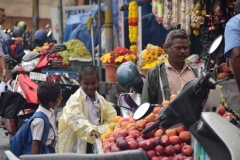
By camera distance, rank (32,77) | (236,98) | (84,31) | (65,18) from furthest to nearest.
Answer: (65,18) < (84,31) < (32,77) < (236,98)

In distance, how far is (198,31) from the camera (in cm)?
963

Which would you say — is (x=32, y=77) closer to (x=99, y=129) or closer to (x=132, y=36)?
(x=132, y=36)

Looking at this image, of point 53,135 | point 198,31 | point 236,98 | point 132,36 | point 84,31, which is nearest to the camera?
point 53,135

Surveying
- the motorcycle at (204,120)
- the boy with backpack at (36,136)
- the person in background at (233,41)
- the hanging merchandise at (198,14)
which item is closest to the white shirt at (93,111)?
the boy with backpack at (36,136)

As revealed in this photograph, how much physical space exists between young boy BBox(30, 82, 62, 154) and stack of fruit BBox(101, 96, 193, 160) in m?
0.92

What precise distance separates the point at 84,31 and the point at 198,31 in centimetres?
650

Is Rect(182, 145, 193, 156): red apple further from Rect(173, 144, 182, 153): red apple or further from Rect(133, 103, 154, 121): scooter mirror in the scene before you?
Rect(133, 103, 154, 121): scooter mirror

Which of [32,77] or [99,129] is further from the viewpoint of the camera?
[32,77]

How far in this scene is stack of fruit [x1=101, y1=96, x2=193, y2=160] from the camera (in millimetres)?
4312

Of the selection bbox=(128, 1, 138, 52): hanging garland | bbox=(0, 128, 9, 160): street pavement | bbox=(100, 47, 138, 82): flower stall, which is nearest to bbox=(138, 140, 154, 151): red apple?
bbox=(0, 128, 9, 160): street pavement

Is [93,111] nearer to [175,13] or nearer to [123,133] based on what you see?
[123,133]

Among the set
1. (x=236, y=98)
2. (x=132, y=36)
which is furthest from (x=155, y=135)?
(x=132, y=36)

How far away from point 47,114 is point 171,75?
4.03 feet

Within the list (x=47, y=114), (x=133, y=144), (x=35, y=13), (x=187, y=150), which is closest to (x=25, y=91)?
(x=47, y=114)
